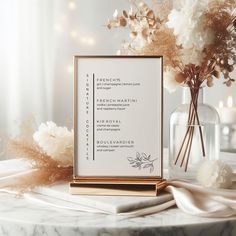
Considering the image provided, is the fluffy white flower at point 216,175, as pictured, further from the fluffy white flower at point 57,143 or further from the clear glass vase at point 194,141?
the fluffy white flower at point 57,143

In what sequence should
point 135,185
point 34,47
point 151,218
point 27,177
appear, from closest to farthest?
point 151,218, point 135,185, point 27,177, point 34,47

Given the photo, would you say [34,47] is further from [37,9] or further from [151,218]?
[151,218]

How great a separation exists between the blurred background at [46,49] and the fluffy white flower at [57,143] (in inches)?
52.8

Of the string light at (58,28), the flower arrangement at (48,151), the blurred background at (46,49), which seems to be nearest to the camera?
the flower arrangement at (48,151)

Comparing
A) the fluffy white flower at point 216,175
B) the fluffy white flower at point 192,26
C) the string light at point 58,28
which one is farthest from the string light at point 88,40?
the fluffy white flower at point 216,175

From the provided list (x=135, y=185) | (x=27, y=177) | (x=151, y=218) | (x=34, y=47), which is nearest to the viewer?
(x=151, y=218)

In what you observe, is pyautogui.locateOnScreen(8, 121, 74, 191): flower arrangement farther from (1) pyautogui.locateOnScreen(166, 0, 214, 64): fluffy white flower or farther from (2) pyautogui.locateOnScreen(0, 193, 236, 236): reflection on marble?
(1) pyautogui.locateOnScreen(166, 0, 214, 64): fluffy white flower

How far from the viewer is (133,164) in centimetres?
109

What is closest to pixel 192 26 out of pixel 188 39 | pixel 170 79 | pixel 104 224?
pixel 188 39

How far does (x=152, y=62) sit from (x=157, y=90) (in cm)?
6

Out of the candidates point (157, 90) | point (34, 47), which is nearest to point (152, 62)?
point (157, 90)

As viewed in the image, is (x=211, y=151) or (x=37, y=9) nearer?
(x=211, y=151)

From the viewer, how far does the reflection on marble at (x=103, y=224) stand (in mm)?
868

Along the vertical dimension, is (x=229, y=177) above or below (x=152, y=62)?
below
